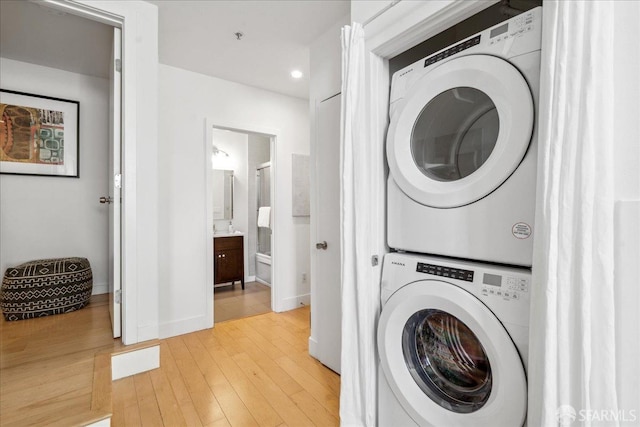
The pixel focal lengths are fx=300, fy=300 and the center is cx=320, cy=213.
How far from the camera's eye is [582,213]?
0.77 meters

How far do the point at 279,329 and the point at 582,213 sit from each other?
258 centimetres

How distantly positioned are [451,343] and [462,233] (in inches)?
17.6

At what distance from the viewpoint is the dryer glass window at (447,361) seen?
3.63ft

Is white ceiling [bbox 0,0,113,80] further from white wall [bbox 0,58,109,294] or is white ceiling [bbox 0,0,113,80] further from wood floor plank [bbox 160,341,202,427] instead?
wood floor plank [bbox 160,341,202,427]

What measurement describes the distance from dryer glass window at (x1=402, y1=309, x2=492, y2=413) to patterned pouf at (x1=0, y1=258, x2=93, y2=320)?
8.97 feet

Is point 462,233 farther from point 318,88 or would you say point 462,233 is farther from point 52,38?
point 52,38

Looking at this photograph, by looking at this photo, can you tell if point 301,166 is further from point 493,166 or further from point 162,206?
point 493,166

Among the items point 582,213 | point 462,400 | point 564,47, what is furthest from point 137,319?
point 564,47

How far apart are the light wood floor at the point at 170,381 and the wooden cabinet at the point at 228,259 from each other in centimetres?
141

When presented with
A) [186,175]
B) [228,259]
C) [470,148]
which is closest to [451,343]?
[470,148]

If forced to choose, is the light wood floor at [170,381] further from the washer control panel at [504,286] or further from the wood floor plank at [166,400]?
the washer control panel at [504,286]

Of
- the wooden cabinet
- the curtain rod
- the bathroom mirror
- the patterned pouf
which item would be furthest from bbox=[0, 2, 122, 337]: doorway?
the curtain rod

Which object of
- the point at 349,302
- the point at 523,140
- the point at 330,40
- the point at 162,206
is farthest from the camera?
the point at 162,206

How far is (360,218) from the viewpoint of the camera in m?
1.43
